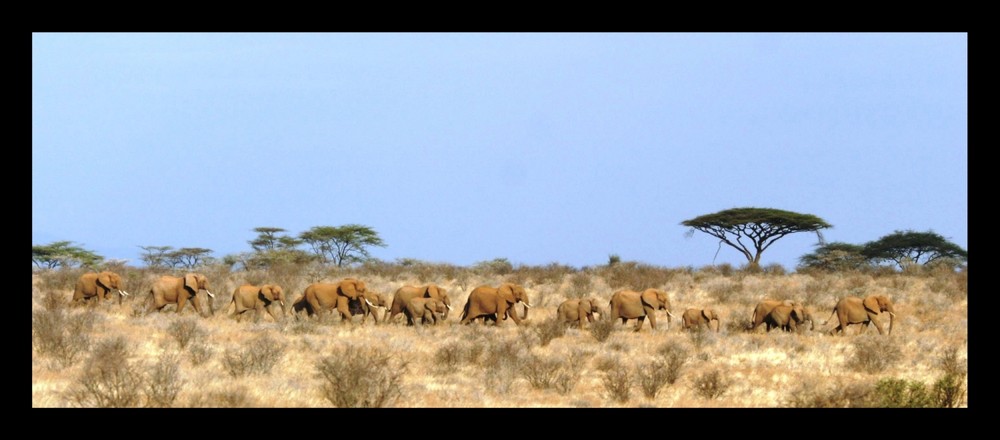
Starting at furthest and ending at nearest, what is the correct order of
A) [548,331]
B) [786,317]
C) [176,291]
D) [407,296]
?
[176,291], [407,296], [786,317], [548,331]

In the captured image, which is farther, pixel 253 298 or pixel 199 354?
pixel 253 298

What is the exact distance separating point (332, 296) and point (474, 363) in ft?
22.5

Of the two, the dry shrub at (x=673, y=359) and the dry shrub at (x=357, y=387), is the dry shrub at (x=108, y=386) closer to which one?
the dry shrub at (x=357, y=387)

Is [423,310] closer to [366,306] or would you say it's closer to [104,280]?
[366,306]

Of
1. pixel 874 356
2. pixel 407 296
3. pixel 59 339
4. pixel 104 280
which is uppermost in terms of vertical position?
pixel 104 280

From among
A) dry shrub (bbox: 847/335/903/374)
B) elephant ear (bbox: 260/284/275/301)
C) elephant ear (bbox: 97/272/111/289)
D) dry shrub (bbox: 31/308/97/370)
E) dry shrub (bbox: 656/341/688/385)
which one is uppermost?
elephant ear (bbox: 97/272/111/289)

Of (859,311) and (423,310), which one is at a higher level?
(423,310)

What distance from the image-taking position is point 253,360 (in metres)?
13.3

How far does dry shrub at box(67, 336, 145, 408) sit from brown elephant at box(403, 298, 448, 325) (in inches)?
322

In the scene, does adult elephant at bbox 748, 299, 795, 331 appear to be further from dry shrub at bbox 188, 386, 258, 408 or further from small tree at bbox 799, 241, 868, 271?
small tree at bbox 799, 241, 868, 271

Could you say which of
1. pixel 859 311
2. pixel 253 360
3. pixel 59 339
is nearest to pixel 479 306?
pixel 253 360

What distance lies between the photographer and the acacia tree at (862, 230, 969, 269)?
52.3m

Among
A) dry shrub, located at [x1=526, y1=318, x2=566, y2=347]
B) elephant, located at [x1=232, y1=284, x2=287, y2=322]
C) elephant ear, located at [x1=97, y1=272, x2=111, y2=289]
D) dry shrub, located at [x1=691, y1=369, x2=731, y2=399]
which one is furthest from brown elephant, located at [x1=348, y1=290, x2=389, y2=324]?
dry shrub, located at [x1=691, y1=369, x2=731, y2=399]
